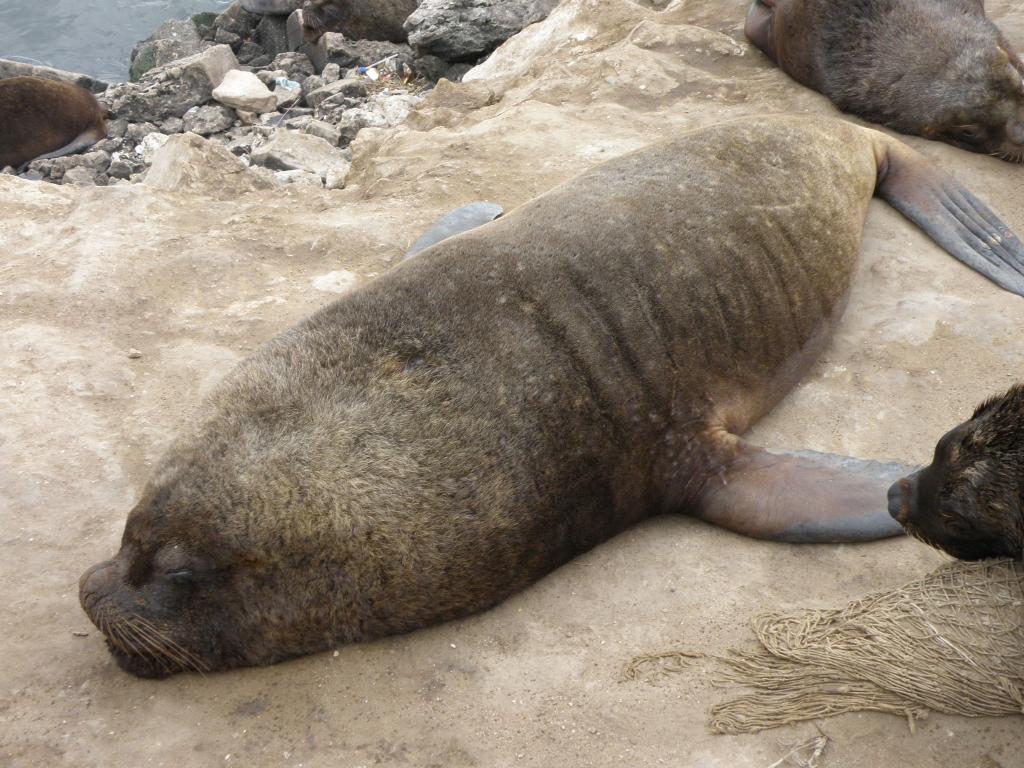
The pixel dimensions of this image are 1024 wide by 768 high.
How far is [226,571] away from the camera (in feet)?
9.80

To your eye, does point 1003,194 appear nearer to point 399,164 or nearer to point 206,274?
point 399,164

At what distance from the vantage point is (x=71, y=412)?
4.07 metres

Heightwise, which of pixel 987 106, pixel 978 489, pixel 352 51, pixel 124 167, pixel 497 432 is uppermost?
pixel 978 489

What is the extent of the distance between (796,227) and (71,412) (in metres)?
3.03

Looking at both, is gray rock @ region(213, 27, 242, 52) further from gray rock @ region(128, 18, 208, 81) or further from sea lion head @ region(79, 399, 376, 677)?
sea lion head @ region(79, 399, 376, 677)

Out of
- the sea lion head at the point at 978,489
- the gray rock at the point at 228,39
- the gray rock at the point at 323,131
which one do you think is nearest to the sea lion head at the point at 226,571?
the sea lion head at the point at 978,489

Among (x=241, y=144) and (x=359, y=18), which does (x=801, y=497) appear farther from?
(x=359, y=18)

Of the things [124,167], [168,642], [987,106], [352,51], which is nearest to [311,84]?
[352,51]

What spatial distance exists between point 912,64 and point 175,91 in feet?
27.1

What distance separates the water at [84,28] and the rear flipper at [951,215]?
1692 cm

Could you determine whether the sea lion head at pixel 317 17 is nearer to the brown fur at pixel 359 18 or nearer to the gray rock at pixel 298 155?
the brown fur at pixel 359 18

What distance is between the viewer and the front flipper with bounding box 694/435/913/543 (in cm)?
337

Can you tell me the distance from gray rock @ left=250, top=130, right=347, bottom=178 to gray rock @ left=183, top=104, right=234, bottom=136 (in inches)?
101

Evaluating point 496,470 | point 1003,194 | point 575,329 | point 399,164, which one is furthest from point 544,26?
point 496,470
